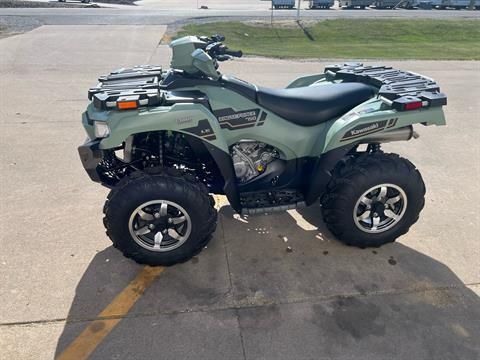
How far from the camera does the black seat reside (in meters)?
3.29

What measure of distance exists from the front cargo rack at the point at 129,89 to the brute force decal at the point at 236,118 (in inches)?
18.9

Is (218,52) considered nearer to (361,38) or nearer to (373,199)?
(373,199)

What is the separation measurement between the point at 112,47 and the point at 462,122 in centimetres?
1117

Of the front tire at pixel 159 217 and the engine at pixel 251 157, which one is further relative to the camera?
the engine at pixel 251 157

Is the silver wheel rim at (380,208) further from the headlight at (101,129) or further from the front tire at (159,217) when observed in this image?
the headlight at (101,129)

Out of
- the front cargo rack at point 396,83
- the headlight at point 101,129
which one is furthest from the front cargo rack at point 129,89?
the front cargo rack at point 396,83

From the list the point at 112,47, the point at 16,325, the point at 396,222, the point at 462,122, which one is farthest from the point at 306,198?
the point at 112,47

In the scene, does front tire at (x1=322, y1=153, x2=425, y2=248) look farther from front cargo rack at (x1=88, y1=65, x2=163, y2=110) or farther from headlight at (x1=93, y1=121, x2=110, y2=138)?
headlight at (x1=93, y1=121, x2=110, y2=138)

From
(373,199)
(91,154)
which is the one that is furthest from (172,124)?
(373,199)

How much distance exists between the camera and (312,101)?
3373mm

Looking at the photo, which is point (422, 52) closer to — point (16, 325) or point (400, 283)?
point (400, 283)

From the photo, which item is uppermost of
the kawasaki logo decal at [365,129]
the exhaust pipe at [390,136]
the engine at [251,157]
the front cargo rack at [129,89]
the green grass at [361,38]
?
the front cargo rack at [129,89]

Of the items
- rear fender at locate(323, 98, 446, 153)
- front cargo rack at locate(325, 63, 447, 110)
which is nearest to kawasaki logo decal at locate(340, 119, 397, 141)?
rear fender at locate(323, 98, 446, 153)

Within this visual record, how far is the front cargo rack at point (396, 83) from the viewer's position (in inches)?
126
